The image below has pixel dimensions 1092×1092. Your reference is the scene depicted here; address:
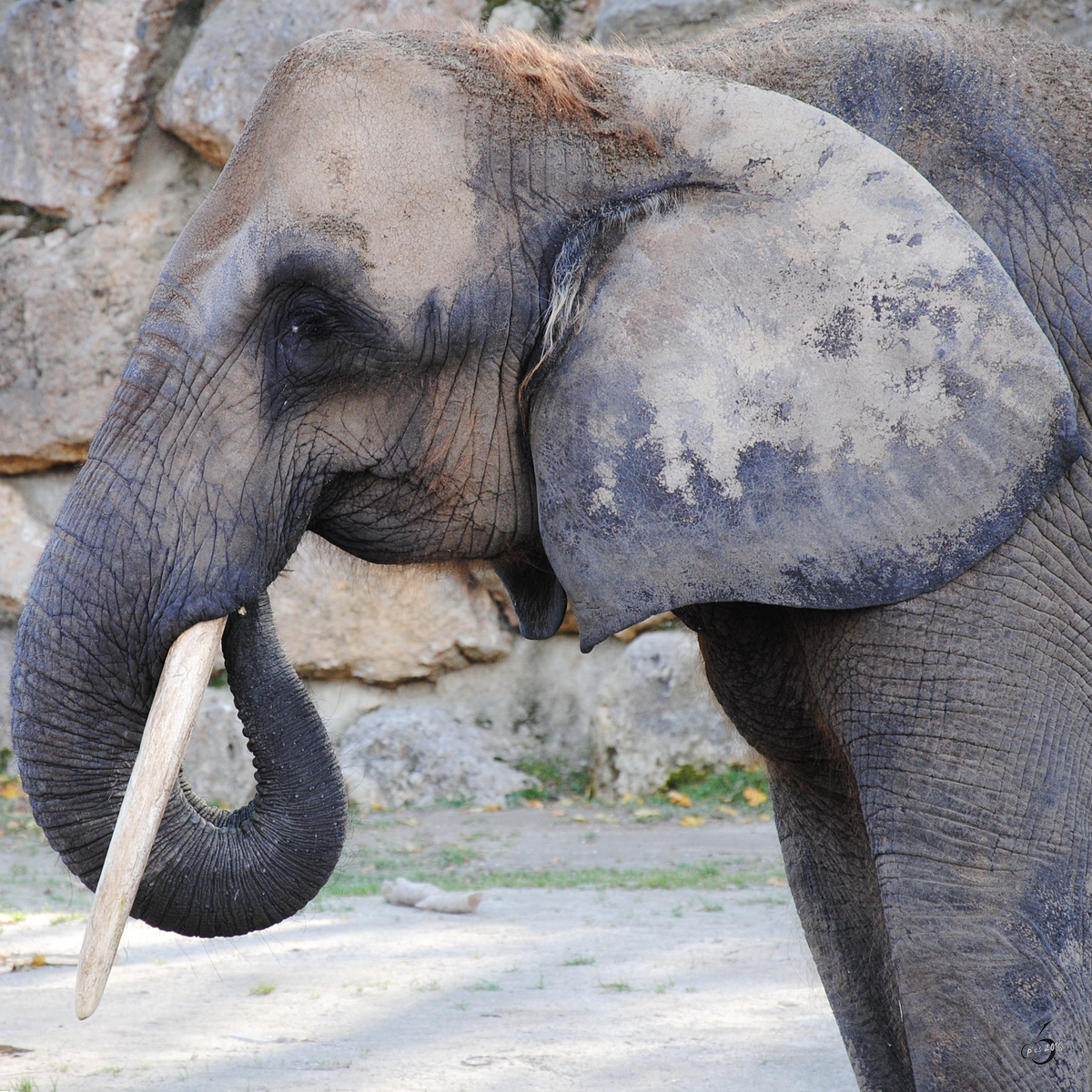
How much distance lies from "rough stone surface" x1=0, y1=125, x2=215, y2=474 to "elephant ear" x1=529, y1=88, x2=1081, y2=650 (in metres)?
7.37

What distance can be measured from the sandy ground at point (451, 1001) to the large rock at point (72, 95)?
4.90m

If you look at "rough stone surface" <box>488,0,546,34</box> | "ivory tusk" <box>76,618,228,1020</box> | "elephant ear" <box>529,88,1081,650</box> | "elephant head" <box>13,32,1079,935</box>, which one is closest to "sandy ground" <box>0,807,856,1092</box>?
"ivory tusk" <box>76,618,228,1020</box>

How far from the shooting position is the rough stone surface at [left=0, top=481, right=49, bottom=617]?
9.15 metres

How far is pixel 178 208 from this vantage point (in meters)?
9.39

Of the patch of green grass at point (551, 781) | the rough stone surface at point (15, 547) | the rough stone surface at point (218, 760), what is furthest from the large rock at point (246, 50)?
the patch of green grass at point (551, 781)

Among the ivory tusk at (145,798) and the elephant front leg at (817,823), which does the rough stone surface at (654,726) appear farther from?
the ivory tusk at (145,798)

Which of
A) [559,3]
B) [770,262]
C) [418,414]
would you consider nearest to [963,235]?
[770,262]

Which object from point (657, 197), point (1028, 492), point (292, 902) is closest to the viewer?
point (1028, 492)

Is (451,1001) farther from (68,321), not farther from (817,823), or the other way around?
(68,321)

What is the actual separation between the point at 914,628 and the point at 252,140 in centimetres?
134

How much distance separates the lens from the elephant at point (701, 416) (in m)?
2.14

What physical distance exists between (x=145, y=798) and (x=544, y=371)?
36.3 inches

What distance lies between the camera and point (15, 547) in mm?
9211

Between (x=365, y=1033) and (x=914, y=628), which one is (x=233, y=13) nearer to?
(x=365, y=1033)
